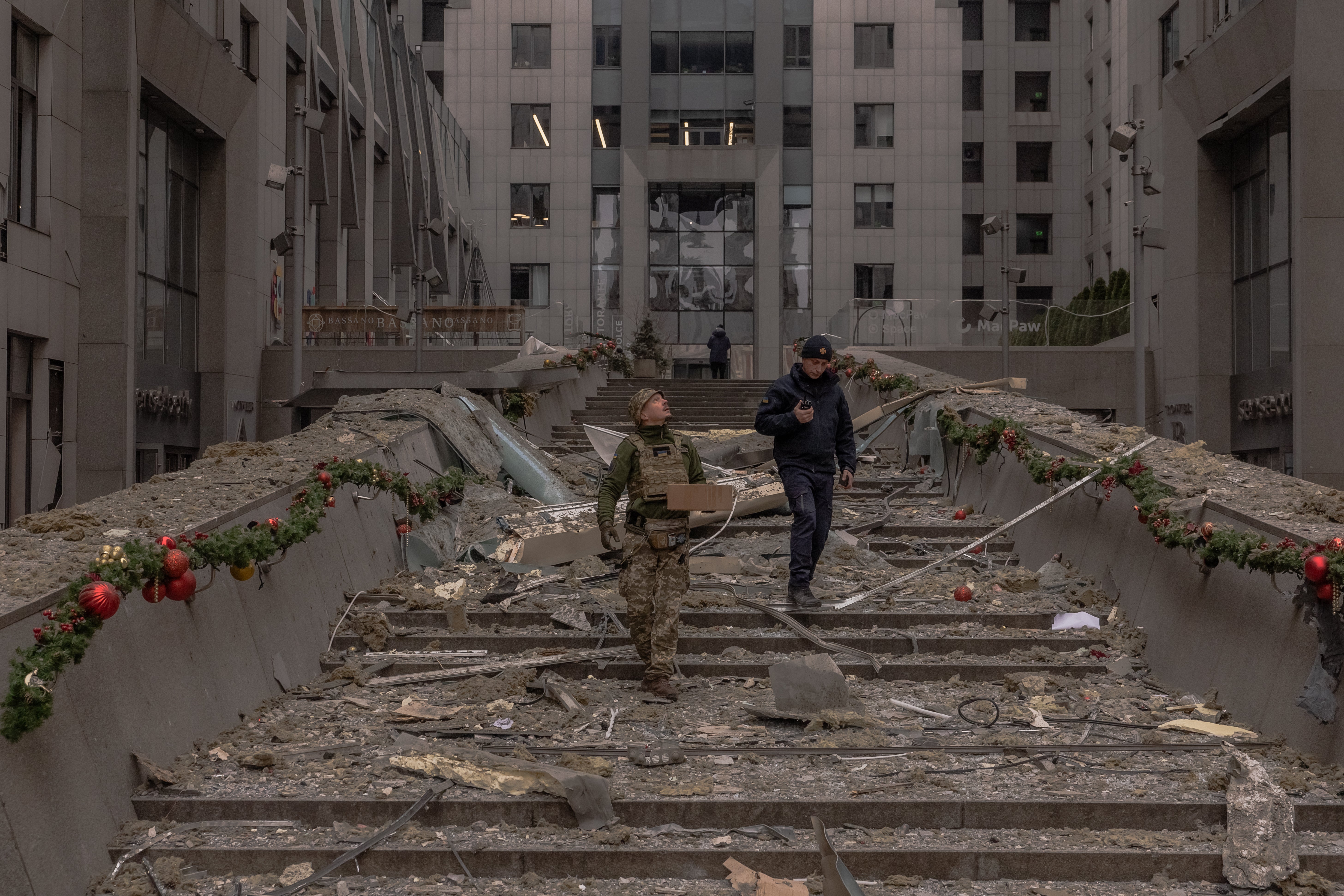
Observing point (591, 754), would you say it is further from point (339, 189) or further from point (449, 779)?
point (339, 189)

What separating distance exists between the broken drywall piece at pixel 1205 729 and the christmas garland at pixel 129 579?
472cm

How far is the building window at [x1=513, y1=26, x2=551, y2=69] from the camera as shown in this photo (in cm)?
4200

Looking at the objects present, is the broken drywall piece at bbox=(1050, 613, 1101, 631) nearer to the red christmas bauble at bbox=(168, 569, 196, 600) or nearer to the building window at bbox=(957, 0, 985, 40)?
the red christmas bauble at bbox=(168, 569, 196, 600)

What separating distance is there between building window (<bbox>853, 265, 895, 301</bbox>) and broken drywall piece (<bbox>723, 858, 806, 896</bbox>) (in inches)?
1459

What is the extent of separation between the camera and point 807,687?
6.75m

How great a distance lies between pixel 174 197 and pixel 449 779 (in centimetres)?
2069

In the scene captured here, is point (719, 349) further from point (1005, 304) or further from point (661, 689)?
point (661, 689)

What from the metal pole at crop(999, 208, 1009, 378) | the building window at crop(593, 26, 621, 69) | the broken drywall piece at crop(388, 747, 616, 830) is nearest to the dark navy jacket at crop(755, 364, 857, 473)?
the broken drywall piece at crop(388, 747, 616, 830)

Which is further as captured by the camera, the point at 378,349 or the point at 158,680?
the point at 378,349

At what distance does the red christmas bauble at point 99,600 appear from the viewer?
15.8ft

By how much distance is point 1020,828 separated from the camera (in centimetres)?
535

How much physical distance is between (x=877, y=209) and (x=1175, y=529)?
3515 centimetres

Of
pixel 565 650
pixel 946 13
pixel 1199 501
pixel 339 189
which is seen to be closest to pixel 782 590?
pixel 565 650

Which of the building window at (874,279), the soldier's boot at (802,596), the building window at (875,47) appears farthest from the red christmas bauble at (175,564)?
the building window at (875,47)
